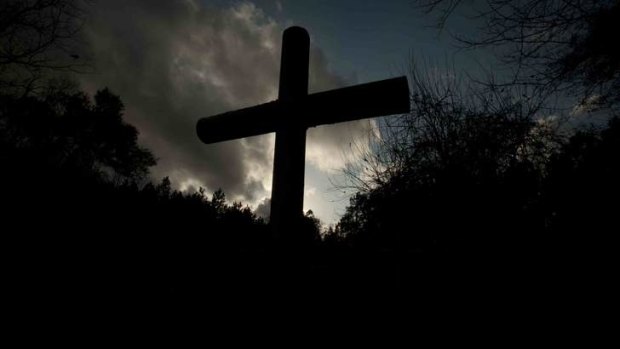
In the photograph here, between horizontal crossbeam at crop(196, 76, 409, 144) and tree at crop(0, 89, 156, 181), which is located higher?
tree at crop(0, 89, 156, 181)

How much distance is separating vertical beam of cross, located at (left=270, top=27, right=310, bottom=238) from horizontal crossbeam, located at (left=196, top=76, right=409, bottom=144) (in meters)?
0.05

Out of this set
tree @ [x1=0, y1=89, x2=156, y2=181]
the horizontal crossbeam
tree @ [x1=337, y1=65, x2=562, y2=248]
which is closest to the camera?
the horizontal crossbeam

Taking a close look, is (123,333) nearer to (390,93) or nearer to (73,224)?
(390,93)

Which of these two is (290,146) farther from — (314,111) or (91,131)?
(91,131)

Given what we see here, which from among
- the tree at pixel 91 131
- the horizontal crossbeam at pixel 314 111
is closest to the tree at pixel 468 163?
the horizontal crossbeam at pixel 314 111

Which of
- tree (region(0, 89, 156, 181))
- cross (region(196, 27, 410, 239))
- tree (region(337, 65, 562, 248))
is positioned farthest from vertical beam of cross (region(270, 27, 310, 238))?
tree (region(0, 89, 156, 181))

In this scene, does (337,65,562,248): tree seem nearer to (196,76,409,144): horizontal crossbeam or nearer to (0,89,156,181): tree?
(196,76,409,144): horizontal crossbeam

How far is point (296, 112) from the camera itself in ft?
5.04

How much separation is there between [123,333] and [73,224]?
517 cm

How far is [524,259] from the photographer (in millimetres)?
2312

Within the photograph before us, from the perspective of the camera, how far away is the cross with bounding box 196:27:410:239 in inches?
52.2

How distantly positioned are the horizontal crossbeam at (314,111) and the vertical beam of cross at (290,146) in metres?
0.05

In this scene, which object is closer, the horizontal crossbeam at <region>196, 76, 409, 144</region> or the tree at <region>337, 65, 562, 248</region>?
the horizontal crossbeam at <region>196, 76, 409, 144</region>

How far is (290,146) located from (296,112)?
21cm
